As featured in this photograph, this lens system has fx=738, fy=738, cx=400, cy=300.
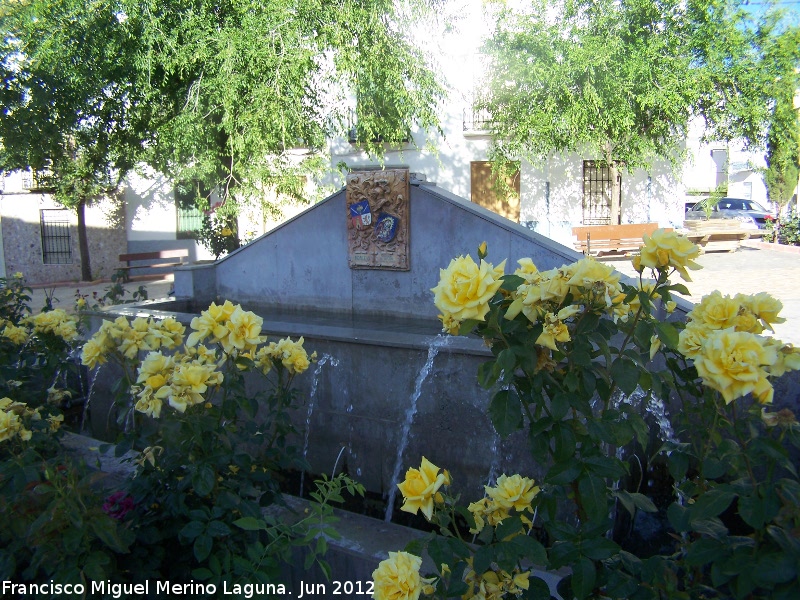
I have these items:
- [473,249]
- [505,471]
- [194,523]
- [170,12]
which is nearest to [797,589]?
[194,523]

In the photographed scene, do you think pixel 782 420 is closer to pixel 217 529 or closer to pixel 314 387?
pixel 217 529

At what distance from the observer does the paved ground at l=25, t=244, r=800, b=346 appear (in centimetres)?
797

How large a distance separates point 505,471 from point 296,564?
1.17m

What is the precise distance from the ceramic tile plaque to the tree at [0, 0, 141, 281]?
5429 millimetres

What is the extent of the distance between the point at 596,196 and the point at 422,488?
65.6ft

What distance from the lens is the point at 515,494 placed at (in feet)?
6.42

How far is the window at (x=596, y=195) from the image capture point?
20.6 m

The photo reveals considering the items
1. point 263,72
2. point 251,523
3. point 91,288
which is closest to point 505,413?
point 251,523

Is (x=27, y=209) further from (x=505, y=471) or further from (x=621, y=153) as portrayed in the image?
(x=505, y=471)

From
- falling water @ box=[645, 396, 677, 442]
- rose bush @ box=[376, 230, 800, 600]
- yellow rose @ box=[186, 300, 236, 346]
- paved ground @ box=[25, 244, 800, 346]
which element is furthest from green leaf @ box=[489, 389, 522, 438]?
paved ground @ box=[25, 244, 800, 346]

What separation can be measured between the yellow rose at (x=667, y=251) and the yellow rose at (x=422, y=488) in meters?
0.73

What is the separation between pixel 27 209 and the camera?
20.4 meters

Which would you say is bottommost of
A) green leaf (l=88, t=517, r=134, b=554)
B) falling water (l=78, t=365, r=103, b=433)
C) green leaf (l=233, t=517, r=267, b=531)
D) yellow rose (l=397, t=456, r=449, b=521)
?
falling water (l=78, t=365, r=103, b=433)

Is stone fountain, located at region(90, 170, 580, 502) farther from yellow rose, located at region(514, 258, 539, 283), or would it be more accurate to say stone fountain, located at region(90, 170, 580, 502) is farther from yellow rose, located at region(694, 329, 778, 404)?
yellow rose, located at region(694, 329, 778, 404)
